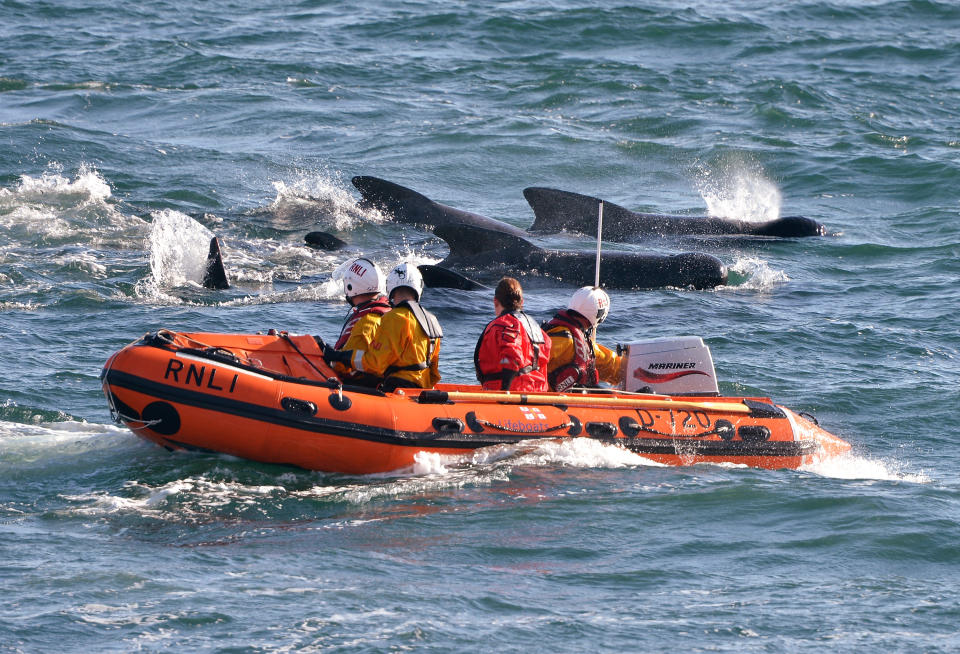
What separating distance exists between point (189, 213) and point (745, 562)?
47.0 feet

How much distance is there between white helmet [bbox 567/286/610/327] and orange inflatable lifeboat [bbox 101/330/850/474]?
692 mm

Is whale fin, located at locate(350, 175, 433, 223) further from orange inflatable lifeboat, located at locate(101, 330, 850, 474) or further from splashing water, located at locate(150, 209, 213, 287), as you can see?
orange inflatable lifeboat, located at locate(101, 330, 850, 474)

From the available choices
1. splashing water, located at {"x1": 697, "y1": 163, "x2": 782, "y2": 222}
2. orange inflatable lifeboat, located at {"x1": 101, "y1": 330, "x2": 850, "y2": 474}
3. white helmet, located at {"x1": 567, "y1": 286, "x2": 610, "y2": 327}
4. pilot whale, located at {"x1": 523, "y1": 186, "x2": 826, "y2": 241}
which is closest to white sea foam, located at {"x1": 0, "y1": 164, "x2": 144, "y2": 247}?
pilot whale, located at {"x1": 523, "y1": 186, "x2": 826, "y2": 241}

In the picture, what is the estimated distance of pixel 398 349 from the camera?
10102mm

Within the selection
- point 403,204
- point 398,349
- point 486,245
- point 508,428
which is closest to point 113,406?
point 398,349

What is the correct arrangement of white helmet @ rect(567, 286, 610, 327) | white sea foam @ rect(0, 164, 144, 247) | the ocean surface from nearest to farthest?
the ocean surface, white helmet @ rect(567, 286, 610, 327), white sea foam @ rect(0, 164, 144, 247)

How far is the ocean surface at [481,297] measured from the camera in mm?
7500

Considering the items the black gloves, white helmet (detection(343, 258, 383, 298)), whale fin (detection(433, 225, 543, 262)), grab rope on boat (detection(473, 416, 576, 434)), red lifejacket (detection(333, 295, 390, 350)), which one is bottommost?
grab rope on boat (detection(473, 416, 576, 434))

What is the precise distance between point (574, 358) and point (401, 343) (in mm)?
1706

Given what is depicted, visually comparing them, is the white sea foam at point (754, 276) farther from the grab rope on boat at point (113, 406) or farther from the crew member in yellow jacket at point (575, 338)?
the grab rope on boat at point (113, 406)

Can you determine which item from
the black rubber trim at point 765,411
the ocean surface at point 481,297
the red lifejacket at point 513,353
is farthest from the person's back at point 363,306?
the black rubber trim at point 765,411

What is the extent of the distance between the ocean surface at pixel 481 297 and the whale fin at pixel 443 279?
0.93 ft

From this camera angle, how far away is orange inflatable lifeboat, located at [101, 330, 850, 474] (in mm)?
9469

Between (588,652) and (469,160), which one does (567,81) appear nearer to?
(469,160)
